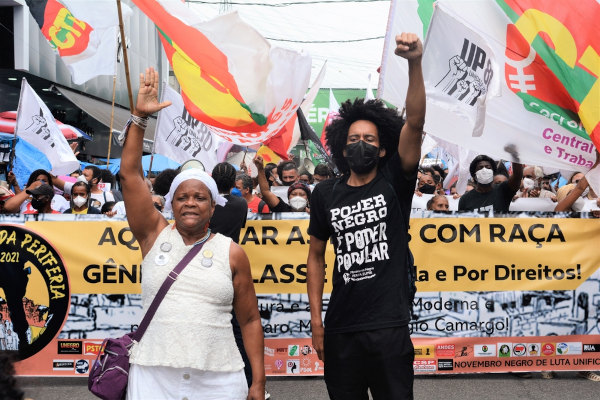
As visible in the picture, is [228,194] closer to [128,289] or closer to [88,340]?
[128,289]

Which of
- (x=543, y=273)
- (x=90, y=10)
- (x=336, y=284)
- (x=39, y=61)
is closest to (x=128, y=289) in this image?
(x=336, y=284)

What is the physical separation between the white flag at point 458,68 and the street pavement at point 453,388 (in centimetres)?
197

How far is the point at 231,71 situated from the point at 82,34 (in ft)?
8.78

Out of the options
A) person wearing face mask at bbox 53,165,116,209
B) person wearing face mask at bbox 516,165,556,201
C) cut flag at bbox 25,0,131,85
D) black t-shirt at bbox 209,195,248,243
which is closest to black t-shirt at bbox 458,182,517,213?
black t-shirt at bbox 209,195,248,243

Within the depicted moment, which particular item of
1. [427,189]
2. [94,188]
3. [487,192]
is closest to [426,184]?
[427,189]

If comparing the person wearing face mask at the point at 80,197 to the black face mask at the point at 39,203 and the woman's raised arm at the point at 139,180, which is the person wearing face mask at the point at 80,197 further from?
the woman's raised arm at the point at 139,180

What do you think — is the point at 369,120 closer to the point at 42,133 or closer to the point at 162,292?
the point at 162,292

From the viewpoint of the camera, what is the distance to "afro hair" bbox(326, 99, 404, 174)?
3768mm

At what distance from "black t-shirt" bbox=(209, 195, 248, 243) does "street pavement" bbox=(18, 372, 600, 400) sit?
1.47 metres

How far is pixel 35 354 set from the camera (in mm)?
6039

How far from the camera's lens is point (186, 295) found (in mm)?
3119

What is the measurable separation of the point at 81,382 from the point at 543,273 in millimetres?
3880

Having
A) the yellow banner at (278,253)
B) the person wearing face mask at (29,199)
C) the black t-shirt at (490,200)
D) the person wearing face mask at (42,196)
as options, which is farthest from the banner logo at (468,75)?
the person wearing face mask at (29,199)

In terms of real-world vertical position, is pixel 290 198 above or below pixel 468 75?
below
